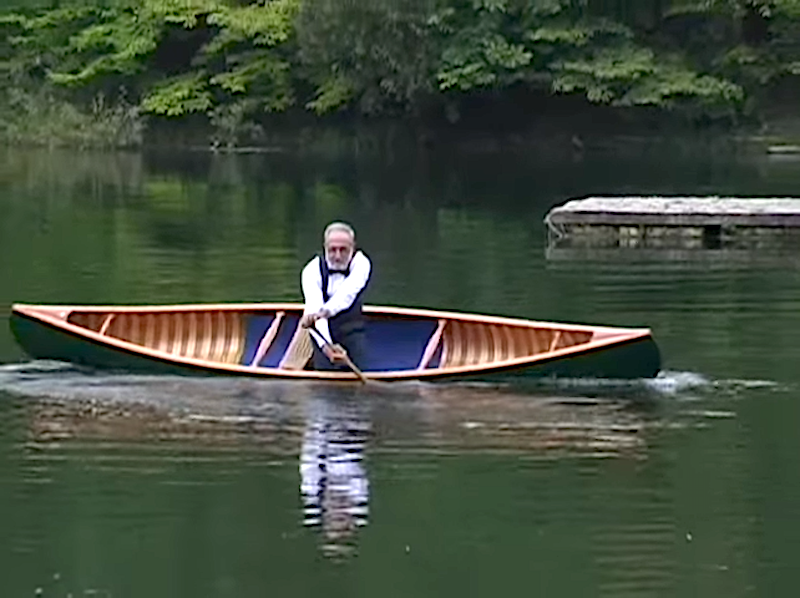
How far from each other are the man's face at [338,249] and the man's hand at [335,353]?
22.8 inches

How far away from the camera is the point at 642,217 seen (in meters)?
28.5

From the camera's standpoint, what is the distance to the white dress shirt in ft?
52.5

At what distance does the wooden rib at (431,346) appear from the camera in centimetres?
1681

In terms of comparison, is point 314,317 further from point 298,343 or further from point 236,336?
point 236,336

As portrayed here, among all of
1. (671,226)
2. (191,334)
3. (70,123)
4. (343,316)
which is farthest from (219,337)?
(70,123)

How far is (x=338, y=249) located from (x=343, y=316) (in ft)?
1.63

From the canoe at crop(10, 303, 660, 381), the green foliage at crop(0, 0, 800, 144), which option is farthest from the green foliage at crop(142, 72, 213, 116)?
the canoe at crop(10, 303, 660, 381)

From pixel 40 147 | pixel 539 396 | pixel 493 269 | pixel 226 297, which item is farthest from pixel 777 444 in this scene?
pixel 40 147

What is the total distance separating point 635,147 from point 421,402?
36126 mm

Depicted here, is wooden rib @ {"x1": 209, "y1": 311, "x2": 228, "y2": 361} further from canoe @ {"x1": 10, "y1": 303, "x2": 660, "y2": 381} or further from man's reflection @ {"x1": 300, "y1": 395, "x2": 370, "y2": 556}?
man's reflection @ {"x1": 300, "y1": 395, "x2": 370, "y2": 556}

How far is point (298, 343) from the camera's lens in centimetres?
1681

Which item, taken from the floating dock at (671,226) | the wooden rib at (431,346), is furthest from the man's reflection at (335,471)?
the floating dock at (671,226)

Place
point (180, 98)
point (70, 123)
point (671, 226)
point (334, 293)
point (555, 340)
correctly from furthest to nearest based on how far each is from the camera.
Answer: point (70, 123)
point (180, 98)
point (671, 226)
point (555, 340)
point (334, 293)

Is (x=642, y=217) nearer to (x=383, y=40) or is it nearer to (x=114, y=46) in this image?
(x=383, y=40)
